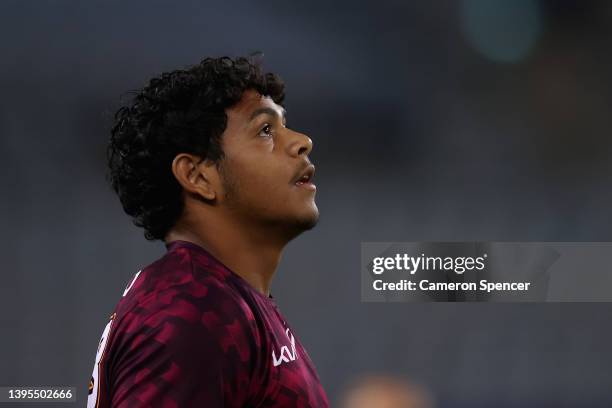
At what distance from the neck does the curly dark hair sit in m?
0.05

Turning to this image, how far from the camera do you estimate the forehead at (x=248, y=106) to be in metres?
1.32

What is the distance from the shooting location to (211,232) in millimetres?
1267

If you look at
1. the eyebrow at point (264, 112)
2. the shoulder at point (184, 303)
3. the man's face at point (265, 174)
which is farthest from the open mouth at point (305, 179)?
the shoulder at point (184, 303)

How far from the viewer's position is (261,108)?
4.42 feet

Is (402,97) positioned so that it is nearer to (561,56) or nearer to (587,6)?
(561,56)

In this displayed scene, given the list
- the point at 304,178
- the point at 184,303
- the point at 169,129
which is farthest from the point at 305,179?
the point at 184,303

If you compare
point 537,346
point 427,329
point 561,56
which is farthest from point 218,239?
point 561,56

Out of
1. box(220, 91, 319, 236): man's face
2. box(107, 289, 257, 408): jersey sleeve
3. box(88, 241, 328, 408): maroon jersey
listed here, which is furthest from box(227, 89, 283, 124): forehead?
box(107, 289, 257, 408): jersey sleeve

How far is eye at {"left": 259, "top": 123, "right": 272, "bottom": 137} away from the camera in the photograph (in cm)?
131

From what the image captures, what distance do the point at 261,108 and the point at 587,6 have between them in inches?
98.2

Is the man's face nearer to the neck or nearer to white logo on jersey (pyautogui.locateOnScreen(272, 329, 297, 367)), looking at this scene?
the neck

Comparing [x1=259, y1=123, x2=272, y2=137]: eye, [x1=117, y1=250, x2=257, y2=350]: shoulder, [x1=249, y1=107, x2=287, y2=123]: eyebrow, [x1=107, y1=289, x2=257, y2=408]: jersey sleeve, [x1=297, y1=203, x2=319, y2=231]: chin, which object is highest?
[x1=249, y1=107, x2=287, y2=123]: eyebrow

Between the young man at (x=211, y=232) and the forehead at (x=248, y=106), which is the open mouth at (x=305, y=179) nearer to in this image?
the young man at (x=211, y=232)

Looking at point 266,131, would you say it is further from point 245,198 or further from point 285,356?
point 285,356
